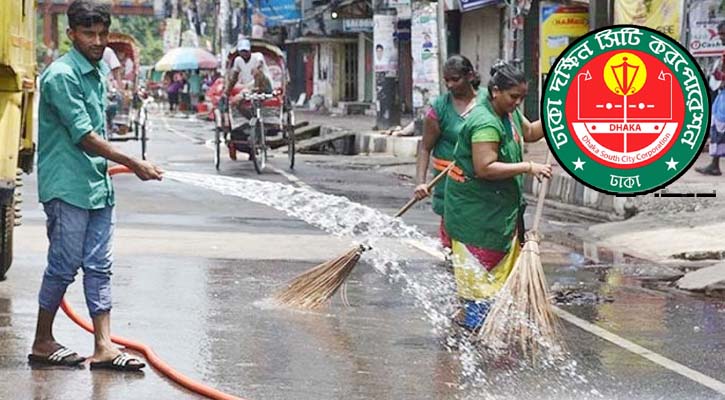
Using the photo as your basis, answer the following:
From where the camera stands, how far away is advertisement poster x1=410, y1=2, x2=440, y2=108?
2702 centimetres

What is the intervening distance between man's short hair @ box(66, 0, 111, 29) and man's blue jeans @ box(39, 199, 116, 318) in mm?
876

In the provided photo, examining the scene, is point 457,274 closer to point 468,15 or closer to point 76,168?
point 76,168

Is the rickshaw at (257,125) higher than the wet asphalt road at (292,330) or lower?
higher

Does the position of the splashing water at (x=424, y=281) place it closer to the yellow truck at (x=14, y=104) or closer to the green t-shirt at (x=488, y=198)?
the green t-shirt at (x=488, y=198)

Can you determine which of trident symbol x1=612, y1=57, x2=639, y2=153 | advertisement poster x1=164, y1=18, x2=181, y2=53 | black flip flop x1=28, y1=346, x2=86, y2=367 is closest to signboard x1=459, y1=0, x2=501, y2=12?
trident symbol x1=612, y1=57, x2=639, y2=153

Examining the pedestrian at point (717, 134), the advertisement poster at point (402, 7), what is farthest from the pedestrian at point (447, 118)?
the advertisement poster at point (402, 7)

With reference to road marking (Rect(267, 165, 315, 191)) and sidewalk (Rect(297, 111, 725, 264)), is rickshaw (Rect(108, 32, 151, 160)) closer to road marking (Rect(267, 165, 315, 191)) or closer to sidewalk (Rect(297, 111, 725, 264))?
road marking (Rect(267, 165, 315, 191))

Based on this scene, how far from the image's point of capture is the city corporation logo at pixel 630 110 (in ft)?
36.8

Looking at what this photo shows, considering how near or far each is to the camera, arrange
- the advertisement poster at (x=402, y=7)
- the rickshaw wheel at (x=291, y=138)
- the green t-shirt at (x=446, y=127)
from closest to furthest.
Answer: the green t-shirt at (x=446, y=127), the rickshaw wheel at (x=291, y=138), the advertisement poster at (x=402, y=7)

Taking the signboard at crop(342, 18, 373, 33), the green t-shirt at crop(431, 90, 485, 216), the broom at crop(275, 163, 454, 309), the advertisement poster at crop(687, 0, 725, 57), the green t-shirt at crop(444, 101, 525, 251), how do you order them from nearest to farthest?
the green t-shirt at crop(444, 101, 525, 251), the broom at crop(275, 163, 454, 309), the green t-shirt at crop(431, 90, 485, 216), the advertisement poster at crop(687, 0, 725, 57), the signboard at crop(342, 18, 373, 33)

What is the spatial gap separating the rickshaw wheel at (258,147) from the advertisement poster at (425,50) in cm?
613

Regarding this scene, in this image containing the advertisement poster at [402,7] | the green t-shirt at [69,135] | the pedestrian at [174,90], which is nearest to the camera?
the green t-shirt at [69,135]

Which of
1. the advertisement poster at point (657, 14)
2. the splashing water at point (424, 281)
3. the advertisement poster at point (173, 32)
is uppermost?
the advertisement poster at point (173, 32)

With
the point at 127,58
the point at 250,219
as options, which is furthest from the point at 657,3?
the point at 127,58
